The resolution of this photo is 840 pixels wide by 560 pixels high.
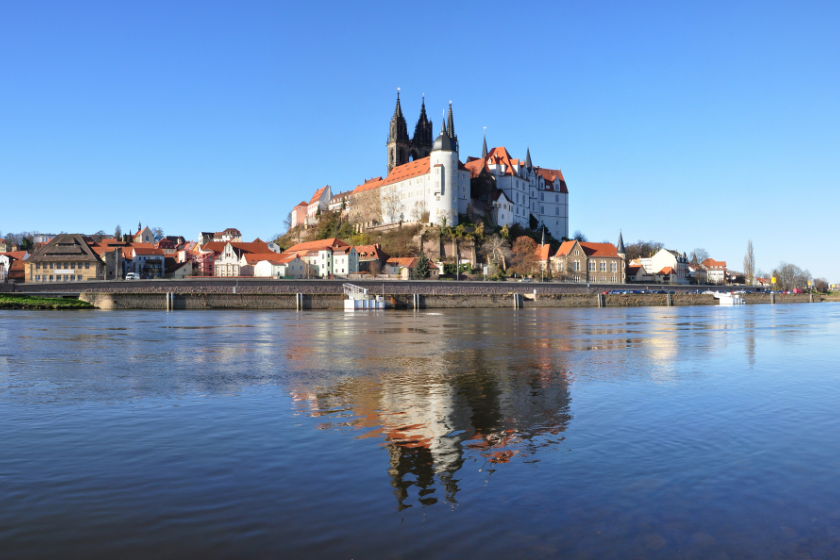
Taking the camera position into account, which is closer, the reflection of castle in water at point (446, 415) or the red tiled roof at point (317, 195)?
the reflection of castle in water at point (446, 415)

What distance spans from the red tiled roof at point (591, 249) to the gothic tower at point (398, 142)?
1564 inches

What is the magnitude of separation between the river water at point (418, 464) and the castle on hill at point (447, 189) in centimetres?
9186

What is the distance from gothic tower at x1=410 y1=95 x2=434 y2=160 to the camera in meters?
130

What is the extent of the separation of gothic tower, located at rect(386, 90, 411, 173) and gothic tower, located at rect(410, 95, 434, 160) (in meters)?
1.35

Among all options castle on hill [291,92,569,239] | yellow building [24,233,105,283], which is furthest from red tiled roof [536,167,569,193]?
yellow building [24,233,105,283]

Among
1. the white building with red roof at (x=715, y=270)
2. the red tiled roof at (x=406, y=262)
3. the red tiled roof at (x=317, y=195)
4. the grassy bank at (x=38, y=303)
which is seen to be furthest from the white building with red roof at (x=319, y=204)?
the white building with red roof at (x=715, y=270)

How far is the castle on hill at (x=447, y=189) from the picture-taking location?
351 ft

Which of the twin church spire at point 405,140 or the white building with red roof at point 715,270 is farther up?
the twin church spire at point 405,140

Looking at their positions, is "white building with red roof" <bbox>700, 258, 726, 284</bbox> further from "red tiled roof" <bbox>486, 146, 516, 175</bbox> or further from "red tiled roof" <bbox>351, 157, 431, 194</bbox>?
"red tiled roof" <bbox>351, 157, 431, 194</bbox>

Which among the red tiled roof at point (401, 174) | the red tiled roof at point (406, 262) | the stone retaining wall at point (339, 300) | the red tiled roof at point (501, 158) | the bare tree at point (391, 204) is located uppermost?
the red tiled roof at point (501, 158)

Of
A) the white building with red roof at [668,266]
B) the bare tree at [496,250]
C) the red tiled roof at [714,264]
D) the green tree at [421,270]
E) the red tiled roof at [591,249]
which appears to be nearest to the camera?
the green tree at [421,270]

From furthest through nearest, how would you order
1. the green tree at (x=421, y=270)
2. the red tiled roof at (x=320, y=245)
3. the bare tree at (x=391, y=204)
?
the bare tree at (x=391, y=204) < the red tiled roof at (x=320, y=245) < the green tree at (x=421, y=270)

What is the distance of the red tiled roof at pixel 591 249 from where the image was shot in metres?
106

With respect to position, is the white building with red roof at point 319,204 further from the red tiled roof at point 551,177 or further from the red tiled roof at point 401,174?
the red tiled roof at point 551,177
